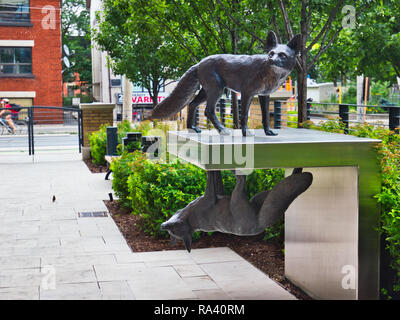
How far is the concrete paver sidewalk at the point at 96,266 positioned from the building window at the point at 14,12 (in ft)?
99.5

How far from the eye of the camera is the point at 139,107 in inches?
1753

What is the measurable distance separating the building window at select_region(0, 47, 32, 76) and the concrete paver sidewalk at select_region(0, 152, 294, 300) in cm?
3005

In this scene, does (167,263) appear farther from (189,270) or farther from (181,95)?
(181,95)

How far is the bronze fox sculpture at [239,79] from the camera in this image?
4680 millimetres

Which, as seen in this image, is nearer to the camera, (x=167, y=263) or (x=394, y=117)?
(x=167, y=263)

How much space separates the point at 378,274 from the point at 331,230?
580 mm

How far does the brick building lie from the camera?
38.2 metres

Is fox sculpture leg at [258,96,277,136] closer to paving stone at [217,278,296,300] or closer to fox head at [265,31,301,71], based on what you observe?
fox head at [265,31,301,71]

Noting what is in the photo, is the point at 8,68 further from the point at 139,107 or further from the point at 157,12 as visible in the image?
the point at 157,12

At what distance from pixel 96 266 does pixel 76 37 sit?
56.5m

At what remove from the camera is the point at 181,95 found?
545cm

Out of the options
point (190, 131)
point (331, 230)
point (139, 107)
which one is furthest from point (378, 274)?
point (139, 107)

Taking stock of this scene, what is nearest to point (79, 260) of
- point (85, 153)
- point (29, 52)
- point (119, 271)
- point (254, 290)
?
point (119, 271)

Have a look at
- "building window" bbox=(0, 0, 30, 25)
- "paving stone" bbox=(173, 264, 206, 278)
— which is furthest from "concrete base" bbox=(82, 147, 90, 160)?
"building window" bbox=(0, 0, 30, 25)
